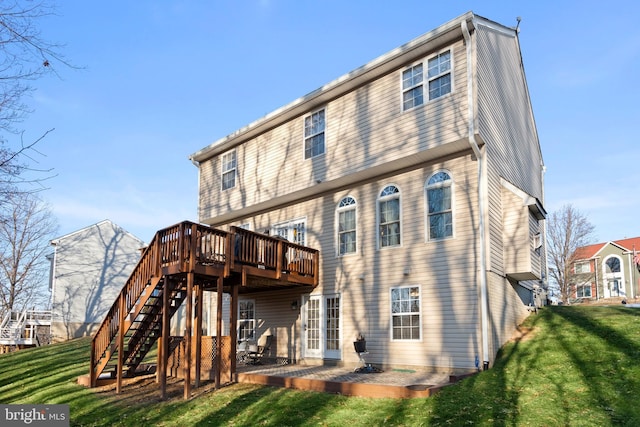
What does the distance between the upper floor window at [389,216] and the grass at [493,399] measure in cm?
395

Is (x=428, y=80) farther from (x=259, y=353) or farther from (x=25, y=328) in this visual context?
(x=25, y=328)

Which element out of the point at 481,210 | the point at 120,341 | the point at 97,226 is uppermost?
the point at 97,226

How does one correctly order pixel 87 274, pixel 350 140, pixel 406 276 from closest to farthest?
pixel 406 276 → pixel 350 140 → pixel 87 274

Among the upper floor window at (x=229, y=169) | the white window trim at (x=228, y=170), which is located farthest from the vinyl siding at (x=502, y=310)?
the upper floor window at (x=229, y=169)

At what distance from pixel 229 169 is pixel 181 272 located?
26.5 ft

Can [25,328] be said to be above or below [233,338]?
below

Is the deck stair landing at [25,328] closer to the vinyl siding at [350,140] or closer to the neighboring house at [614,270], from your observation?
the vinyl siding at [350,140]

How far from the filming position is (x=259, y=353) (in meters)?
16.2

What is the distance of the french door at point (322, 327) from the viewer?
14602 mm

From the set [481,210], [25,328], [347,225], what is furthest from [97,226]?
[481,210]

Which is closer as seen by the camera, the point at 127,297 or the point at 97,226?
the point at 127,297

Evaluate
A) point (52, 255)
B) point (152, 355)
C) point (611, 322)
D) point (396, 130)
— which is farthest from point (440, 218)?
point (52, 255)

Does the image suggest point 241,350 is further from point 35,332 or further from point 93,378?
point 35,332

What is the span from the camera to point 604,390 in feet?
28.0
